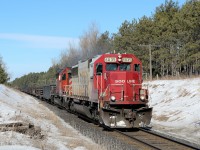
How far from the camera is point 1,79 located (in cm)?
8062

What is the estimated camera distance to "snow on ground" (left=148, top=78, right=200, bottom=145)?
669 inches

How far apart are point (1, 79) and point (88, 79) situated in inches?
2547

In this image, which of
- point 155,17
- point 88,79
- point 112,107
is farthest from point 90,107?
point 155,17

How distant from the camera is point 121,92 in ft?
56.2

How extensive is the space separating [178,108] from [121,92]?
301 inches

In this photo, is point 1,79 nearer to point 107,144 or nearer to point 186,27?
point 186,27

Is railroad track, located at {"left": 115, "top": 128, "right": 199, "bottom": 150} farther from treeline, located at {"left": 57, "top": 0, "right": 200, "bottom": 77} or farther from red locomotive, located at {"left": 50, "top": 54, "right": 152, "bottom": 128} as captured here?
treeline, located at {"left": 57, "top": 0, "right": 200, "bottom": 77}

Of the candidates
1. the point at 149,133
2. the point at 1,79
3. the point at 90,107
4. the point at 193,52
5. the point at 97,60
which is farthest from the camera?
the point at 1,79

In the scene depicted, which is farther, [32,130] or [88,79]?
[88,79]

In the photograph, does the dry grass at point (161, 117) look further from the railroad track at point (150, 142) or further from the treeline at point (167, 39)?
the treeline at point (167, 39)

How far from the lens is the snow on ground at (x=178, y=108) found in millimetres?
16984

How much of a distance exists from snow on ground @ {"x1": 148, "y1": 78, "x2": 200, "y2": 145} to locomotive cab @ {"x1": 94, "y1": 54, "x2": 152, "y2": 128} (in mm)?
1832

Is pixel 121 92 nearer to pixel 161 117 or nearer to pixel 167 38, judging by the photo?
pixel 161 117

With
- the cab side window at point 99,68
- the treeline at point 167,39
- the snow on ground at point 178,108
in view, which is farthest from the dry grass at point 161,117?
the treeline at point 167,39
